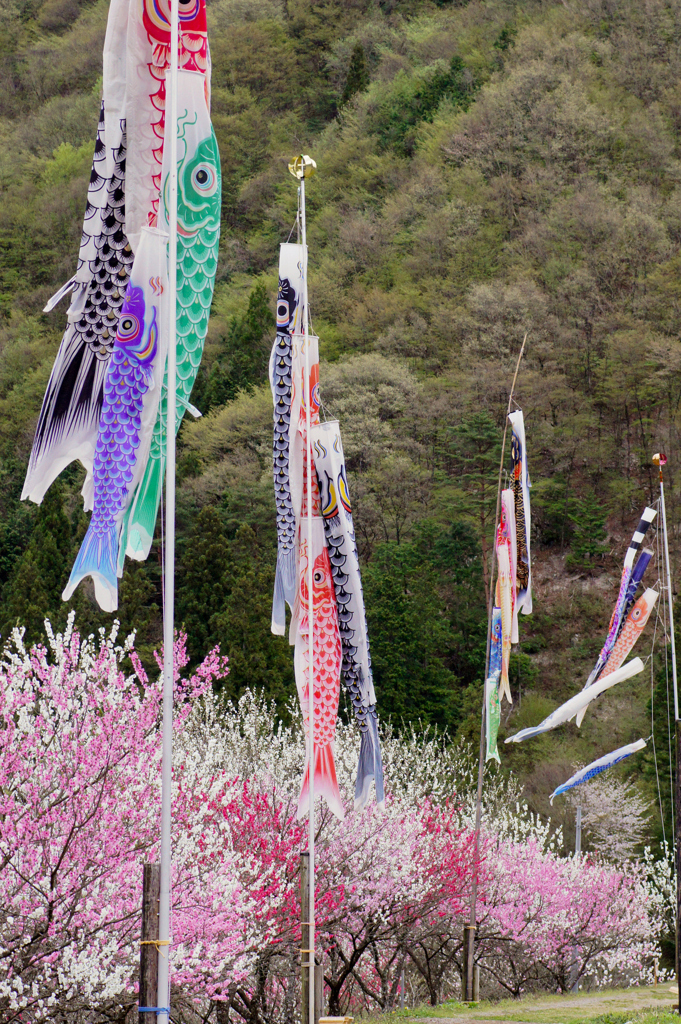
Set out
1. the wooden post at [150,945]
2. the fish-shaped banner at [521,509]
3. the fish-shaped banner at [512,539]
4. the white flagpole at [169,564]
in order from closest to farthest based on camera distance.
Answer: the white flagpole at [169,564]
the wooden post at [150,945]
the fish-shaped banner at [521,509]
the fish-shaped banner at [512,539]

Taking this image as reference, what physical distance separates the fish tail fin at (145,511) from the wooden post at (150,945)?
1.83 metres

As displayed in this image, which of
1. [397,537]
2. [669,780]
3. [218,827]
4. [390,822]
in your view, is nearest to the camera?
[218,827]

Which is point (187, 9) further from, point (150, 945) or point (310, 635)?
point (150, 945)

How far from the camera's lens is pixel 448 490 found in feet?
120

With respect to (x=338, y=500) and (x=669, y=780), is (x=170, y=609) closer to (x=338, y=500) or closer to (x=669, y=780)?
(x=338, y=500)

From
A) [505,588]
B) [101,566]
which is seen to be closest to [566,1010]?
[505,588]

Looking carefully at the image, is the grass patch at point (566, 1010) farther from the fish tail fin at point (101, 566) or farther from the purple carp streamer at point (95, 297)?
the purple carp streamer at point (95, 297)

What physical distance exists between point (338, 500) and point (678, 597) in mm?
24225

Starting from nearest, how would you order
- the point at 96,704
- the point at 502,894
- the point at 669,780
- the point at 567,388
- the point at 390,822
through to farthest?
the point at 96,704 → the point at 390,822 → the point at 502,894 → the point at 669,780 → the point at 567,388

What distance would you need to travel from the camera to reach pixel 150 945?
6398 mm

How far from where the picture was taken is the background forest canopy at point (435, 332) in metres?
31.5

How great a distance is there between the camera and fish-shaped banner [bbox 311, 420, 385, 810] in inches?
398

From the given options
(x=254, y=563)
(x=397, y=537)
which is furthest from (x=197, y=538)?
(x=397, y=537)

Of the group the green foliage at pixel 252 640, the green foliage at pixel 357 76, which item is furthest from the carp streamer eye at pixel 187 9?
the green foliage at pixel 357 76
